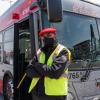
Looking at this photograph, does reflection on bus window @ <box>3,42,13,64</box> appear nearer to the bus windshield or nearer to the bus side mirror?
Result: the bus windshield

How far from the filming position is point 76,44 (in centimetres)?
588

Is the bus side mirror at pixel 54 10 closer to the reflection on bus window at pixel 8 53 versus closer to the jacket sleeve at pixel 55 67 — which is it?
the jacket sleeve at pixel 55 67

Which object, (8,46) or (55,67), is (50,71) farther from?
(8,46)

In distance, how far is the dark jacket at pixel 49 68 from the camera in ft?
14.8

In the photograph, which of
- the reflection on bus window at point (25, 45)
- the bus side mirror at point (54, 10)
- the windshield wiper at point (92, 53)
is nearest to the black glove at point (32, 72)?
the bus side mirror at point (54, 10)

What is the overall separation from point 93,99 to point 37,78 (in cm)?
173

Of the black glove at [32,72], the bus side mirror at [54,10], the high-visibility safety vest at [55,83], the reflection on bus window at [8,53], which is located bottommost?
the high-visibility safety vest at [55,83]

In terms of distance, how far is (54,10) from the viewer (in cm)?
497

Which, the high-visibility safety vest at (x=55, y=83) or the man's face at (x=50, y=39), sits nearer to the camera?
the high-visibility safety vest at (x=55, y=83)

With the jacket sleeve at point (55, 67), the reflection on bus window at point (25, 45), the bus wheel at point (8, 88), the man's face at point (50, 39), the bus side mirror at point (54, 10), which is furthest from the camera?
the bus wheel at point (8, 88)

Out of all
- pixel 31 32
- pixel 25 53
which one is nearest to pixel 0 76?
pixel 25 53

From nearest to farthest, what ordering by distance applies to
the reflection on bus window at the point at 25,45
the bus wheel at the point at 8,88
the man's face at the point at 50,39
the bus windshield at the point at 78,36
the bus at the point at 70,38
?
the man's face at the point at 50,39, the bus at the point at 70,38, the bus windshield at the point at 78,36, the reflection on bus window at the point at 25,45, the bus wheel at the point at 8,88

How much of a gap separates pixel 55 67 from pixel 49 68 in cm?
9

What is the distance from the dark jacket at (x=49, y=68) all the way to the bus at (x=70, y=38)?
0.61 m
